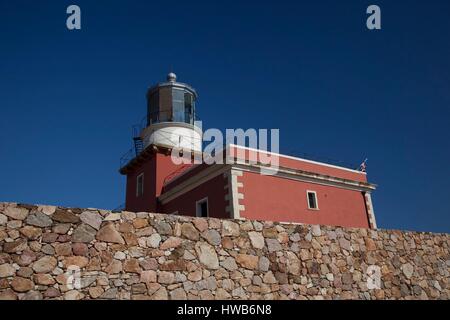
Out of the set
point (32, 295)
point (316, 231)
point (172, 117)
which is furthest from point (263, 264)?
point (172, 117)

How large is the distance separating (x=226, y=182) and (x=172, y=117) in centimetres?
660

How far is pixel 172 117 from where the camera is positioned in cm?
1961

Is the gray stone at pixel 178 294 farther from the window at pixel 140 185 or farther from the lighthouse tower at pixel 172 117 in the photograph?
the window at pixel 140 185

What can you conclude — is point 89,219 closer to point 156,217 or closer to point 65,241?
point 65,241

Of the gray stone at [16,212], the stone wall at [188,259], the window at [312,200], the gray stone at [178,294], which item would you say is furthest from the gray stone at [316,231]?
the window at [312,200]

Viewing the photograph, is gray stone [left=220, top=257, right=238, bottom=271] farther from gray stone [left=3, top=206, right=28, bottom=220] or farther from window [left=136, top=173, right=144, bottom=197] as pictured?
window [left=136, top=173, right=144, bottom=197]

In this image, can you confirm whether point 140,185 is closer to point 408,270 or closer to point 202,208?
point 202,208

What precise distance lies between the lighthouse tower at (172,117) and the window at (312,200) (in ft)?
20.5

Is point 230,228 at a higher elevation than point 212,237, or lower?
higher

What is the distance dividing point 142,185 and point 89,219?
13964 mm

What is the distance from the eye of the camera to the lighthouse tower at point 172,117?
19.1 m

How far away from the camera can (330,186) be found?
55.8 feet
